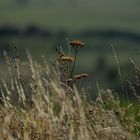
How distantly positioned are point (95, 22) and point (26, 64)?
192 meters

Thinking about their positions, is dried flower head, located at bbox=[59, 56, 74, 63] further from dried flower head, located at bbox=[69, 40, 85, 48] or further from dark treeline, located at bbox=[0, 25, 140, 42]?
dark treeline, located at bbox=[0, 25, 140, 42]

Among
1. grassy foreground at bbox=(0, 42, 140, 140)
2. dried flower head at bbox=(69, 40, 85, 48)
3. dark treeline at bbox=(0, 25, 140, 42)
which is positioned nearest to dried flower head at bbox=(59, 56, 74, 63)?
grassy foreground at bbox=(0, 42, 140, 140)

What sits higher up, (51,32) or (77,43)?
(77,43)

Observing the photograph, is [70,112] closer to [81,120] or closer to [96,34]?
[81,120]

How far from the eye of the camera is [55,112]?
18.6 ft

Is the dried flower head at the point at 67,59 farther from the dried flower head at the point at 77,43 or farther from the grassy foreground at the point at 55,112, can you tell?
the dried flower head at the point at 77,43

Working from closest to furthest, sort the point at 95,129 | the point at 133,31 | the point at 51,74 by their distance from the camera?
1. the point at 95,129
2. the point at 51,74
3. the point at 133,31

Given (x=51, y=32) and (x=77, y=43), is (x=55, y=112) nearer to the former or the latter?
(x=77, y=43)

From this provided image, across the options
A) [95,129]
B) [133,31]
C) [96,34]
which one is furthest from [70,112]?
[96,34]

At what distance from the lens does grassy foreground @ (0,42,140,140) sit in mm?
4789

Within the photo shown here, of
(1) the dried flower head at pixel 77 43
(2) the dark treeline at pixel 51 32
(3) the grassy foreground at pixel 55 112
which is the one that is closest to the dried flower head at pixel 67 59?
(3) the grassy foreground at pixel 55 112

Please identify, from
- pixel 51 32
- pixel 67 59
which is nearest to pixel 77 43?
pixel 67 59

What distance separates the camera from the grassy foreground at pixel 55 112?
479cm

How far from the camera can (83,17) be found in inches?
7869
